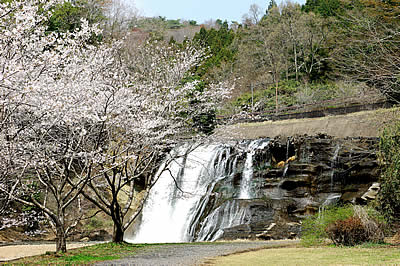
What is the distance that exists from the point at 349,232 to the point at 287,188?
663 centimetres

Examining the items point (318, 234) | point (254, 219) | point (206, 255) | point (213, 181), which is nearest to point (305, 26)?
point (213, 181)

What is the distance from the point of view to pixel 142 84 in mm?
16016

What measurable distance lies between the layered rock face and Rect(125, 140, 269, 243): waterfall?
0.05 meters

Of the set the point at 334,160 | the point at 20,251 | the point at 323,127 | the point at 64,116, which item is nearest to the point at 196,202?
the point at 334,160

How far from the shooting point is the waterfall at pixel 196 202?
16688mm

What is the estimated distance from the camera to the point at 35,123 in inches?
369

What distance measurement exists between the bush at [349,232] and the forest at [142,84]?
3.70 ft

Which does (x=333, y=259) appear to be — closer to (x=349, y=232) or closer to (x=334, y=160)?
(x=349, y=232)

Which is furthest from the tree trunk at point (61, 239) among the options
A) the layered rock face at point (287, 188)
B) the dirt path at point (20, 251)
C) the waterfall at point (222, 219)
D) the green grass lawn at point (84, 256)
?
the waterfall at point (222, 219)

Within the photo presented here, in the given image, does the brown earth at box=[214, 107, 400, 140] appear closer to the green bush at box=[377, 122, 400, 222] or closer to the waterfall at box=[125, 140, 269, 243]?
the waterfall at box=[125, 140, 269, 243]

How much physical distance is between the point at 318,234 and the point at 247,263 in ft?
15.5

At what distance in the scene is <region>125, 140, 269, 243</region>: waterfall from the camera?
16688mm

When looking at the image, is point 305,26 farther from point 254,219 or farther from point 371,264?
point 371,264

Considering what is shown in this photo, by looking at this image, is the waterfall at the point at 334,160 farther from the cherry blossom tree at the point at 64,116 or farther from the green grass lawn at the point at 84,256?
the green grass lawn at the point at 84,256
